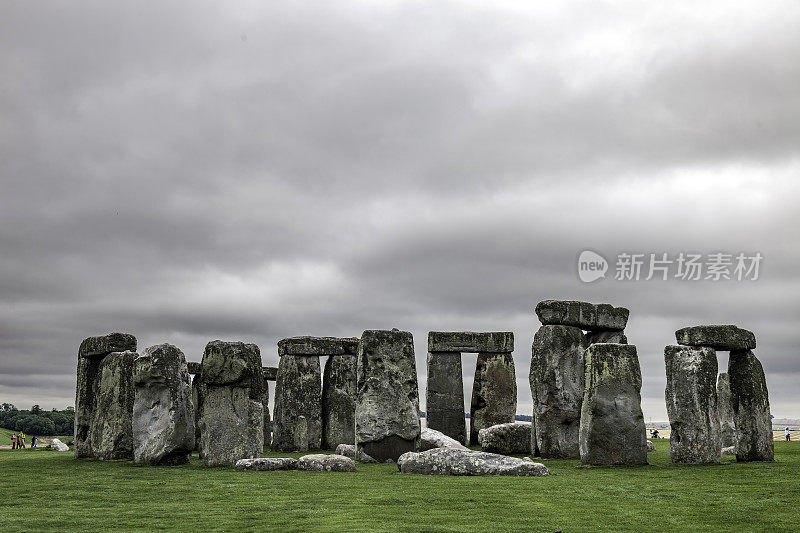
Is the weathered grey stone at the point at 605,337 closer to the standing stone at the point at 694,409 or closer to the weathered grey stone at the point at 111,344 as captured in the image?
the standing stone at the point at 694,409

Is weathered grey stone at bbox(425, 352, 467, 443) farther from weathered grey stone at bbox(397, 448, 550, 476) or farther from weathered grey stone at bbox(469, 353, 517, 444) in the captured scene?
weathered grey stone at bbox(397, 448, 550, 476)

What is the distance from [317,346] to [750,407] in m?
11.3

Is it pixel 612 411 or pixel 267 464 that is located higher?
pixel 612 411

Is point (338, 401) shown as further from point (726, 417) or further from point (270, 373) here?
point (726, 417)

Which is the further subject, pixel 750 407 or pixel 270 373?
pixel 270 373

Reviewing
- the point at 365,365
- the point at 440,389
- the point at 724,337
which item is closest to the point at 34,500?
the point at 365,365

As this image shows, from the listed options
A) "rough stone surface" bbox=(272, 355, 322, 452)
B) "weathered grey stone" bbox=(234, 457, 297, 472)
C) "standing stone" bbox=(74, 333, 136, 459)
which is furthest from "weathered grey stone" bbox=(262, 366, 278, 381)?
"weathered grey stone" bbox=(234, 457, 297, 472)

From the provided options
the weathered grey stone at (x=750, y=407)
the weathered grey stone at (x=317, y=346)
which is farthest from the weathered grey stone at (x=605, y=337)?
the weathered grey stone at (x=317, y=346)

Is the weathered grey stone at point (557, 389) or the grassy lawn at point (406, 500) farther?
the weathered grey stone at point (557, 389)

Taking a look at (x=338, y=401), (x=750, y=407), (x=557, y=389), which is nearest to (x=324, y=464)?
(x=557, y=389)

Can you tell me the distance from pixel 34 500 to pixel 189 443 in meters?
4.91

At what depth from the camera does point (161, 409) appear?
13.8 metres

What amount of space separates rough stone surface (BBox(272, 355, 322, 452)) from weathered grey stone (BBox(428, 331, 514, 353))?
3362 mm

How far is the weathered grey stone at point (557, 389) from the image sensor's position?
15.6 m
